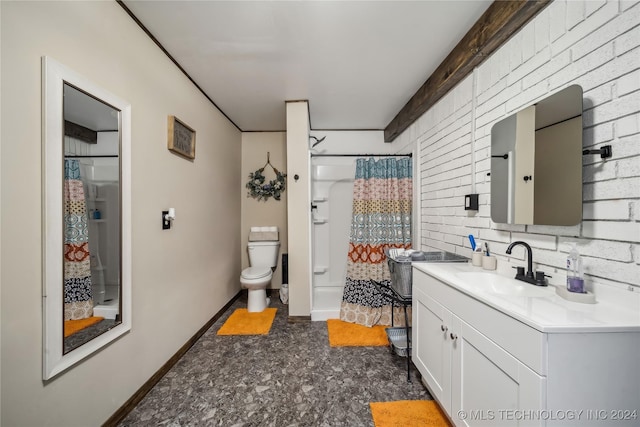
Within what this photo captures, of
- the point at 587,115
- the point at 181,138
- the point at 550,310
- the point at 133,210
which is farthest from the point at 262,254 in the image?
the point at 587,115

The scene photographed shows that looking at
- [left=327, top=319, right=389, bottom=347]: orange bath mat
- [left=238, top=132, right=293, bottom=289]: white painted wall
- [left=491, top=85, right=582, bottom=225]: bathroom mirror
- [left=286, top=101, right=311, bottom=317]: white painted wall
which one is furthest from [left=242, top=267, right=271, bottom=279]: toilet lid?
[left=491, top=85, right=582, bottom=225]: bathroom mirror

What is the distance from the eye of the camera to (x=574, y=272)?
1.02 meters

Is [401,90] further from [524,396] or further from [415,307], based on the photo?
[524,396]

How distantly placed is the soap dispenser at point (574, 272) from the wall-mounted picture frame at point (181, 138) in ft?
8.12

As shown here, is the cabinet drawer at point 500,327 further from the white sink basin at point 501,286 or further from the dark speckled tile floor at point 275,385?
the dark speckled tile floor at point 275,385

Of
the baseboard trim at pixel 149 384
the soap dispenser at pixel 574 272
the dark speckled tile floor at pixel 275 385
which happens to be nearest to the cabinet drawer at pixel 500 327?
the soap dispenser at pixel 574 272

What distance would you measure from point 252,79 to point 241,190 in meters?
1.79

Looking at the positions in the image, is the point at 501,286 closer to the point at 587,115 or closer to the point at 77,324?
the point at 587,115

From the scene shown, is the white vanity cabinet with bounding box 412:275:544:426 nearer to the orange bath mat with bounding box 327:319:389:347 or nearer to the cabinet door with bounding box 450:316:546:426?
the cabinet door with bounding box 450:316:546:426

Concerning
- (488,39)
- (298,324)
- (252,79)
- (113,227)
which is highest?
(252,79)

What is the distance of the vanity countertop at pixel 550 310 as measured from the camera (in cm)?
77

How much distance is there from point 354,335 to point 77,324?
2.03 metres

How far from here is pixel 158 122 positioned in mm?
1770

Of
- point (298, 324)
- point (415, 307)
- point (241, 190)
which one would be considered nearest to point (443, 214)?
point (415, 307)
